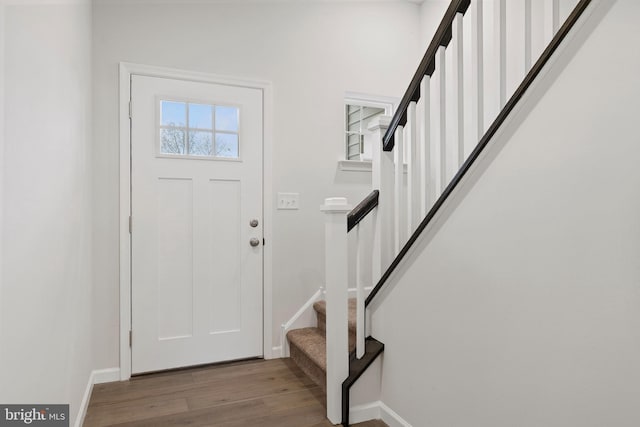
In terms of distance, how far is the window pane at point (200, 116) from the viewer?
2648 mm

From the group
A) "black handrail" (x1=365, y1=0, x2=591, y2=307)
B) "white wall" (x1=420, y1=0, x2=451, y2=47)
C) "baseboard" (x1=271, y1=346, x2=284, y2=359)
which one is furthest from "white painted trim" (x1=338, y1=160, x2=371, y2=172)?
"baseboard" (x1=271, y1=346, x2=284, y2=359)

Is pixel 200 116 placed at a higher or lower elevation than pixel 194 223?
higher

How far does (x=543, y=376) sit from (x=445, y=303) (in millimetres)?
446

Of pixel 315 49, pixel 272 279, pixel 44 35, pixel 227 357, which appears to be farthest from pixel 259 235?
pixel 44 35

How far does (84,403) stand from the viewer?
6.66 feet

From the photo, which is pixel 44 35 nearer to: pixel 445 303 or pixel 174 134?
pixel 174 134

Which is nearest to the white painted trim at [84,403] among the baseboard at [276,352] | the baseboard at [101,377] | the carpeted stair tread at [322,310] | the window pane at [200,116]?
the baseboard at [101,377]

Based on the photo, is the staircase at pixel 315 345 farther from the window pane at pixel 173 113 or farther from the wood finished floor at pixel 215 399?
the window pane at pixel 173 113

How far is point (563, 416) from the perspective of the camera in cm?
114

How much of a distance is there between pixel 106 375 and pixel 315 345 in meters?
1.32

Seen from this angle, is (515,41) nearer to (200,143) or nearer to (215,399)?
(200,143)

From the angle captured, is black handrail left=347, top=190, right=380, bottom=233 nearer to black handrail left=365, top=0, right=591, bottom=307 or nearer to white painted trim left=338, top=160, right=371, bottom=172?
black handrail left=365, top=0, right=591, bottom=307

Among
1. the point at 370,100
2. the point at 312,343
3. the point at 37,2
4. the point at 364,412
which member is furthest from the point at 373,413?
the point at 370,100

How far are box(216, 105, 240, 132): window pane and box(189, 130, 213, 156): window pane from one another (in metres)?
0.10
